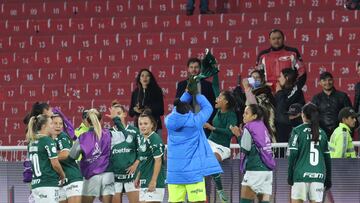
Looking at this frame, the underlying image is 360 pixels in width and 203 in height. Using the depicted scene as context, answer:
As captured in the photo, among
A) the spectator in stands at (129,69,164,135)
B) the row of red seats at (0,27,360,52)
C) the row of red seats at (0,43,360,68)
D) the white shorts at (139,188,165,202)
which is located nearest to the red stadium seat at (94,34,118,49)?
the row of red seats at (0,27,360,52)

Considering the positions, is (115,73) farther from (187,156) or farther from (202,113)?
(187,156)

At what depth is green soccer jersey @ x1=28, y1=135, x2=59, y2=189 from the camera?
53.1ft

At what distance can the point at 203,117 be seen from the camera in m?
16.1

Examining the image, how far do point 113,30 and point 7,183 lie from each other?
7435 mm

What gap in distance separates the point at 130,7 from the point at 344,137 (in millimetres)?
9093

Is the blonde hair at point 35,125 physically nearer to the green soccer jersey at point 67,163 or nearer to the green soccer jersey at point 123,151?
the green soccer jersey at point 67,163

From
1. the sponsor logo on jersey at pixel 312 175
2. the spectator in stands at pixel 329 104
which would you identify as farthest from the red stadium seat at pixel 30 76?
the sponsor logo on jersey at pixel 312 175

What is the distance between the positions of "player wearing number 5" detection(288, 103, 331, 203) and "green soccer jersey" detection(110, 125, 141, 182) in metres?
2.12

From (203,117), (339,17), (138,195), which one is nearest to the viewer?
(203,117)

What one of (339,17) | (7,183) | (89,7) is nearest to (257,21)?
(339,17)

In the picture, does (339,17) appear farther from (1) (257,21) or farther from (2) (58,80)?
(2) (58,80)

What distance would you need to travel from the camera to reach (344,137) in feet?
58.7

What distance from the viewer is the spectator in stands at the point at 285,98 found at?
61.3 ft

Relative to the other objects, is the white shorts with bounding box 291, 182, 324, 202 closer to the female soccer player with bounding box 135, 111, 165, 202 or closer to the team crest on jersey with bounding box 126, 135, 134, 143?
the female soccer player with bounding box 135, 111, 165, 202
